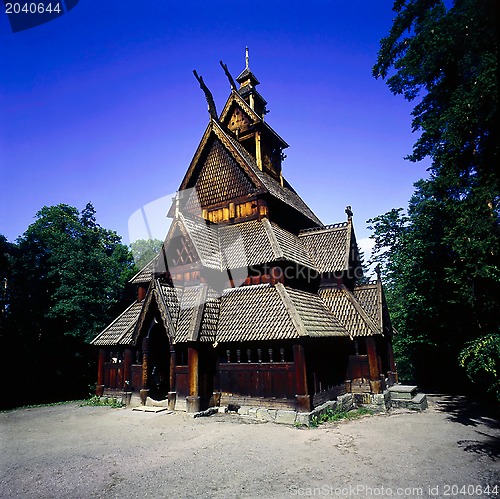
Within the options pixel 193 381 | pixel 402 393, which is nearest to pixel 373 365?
pixel 402 393

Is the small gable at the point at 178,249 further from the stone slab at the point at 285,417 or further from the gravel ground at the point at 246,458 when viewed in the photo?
the stone slab at the point at 285,417

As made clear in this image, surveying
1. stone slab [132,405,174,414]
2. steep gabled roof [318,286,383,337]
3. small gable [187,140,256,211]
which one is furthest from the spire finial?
stone slab [132,405,174,414]

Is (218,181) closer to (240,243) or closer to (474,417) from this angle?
(240,243)

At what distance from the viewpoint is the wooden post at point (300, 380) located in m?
11.8

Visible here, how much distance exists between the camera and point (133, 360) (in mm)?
16688

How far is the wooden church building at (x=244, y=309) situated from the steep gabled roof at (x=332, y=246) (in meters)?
0.07

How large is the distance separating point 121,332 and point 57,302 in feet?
41.1

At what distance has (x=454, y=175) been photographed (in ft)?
35.5

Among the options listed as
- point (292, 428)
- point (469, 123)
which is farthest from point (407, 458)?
point (469, 123)

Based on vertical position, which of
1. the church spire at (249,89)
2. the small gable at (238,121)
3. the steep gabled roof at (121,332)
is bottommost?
the steep gabled roof at (121,332)

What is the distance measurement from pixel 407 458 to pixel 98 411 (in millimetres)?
13816

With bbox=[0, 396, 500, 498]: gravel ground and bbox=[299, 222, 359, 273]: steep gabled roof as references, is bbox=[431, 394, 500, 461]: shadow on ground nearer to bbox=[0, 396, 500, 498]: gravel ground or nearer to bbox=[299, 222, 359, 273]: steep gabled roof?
bbox=[0, 396, 500, 498]: gravel ground

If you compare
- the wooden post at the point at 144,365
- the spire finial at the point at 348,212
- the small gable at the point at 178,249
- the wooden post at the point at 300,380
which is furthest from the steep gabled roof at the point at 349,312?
the wooden post at the point at 144,365

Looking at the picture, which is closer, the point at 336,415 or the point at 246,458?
the point at 246,458
